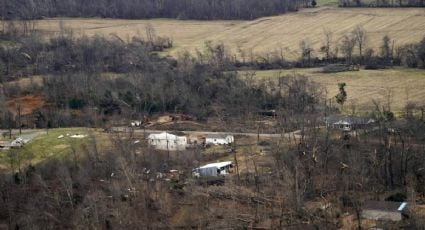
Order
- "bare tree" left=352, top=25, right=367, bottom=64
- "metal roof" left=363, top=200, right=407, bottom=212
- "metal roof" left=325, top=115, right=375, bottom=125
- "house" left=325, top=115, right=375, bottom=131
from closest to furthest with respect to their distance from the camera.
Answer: "metal roof" left=363, top=200, right=407, bottom=212, "house" left=325, top=115, right=375, bottom=131, "metal roof" left=325, top=115, right=375, bottom=125, "bare tree" left=352, top=25, right=367, bottom=64

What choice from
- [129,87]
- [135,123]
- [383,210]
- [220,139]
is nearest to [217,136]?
[220,139]

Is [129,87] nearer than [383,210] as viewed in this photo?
No

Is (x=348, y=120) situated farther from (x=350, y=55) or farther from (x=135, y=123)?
(x=350, y=55)

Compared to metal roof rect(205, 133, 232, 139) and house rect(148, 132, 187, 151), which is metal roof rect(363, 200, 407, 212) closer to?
metal roof rect(205, 133, 232, 139)

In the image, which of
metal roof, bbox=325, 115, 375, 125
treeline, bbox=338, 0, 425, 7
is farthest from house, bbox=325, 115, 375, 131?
treeline, bbox=338, 0, 425, 7

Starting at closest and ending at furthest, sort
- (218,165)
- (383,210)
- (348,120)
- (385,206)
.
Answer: (383,210) → (385,206) → (218,165) → (348,120)

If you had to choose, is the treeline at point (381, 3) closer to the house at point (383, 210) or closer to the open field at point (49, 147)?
the open field at point (49, 147)
